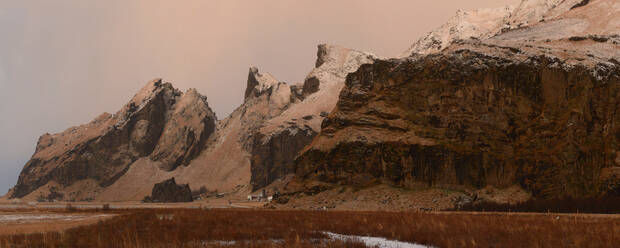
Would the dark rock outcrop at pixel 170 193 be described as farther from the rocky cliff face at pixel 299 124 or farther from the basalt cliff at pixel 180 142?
the rocky cliff face at pixel 299 124

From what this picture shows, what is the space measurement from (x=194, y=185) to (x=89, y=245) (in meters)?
151

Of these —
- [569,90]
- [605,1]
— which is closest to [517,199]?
[569,90]

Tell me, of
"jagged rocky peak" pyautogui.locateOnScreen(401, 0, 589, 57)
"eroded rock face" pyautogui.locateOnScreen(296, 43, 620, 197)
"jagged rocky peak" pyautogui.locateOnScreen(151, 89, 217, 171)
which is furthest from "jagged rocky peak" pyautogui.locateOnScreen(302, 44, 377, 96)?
"eroded rock face" pyautogui.locateOnScreen(296, 43, 620, 197)

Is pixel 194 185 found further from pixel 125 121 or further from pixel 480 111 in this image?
pixel 480 111

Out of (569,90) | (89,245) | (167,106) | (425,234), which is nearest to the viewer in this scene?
(89,245)

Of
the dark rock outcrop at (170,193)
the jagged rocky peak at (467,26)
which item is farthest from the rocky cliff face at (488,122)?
the dark rock outcrop at (170,193)

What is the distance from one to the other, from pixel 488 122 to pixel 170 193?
3878 inches

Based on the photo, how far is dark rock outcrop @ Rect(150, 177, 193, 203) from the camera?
4848 inches

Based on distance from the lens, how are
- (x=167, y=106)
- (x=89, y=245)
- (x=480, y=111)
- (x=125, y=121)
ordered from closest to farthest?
(x=89, y=245) < (x=480, y=111) < (x=125, y=121) < (x=167, y=106)

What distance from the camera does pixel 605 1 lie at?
7375cm

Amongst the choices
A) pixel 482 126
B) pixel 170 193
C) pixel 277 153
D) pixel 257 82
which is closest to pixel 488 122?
pixel 482 126

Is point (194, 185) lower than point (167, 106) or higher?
lower

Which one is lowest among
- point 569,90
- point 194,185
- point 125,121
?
point 194,185

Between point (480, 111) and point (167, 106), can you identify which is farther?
point (167, 106)
